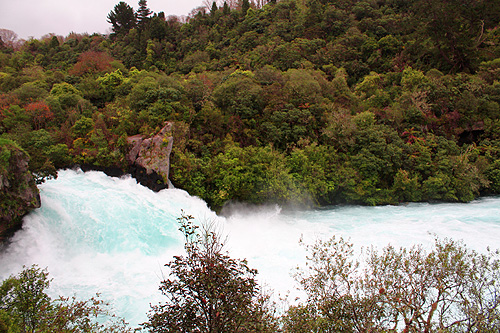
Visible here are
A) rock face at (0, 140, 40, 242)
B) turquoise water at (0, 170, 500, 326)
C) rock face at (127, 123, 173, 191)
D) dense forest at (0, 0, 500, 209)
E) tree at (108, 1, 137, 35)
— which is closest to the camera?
turquoise water at (0, 170, 500, 326)

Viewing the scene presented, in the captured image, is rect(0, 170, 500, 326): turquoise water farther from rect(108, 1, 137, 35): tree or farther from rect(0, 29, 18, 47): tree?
rect(0, 29, 18, 47): tree

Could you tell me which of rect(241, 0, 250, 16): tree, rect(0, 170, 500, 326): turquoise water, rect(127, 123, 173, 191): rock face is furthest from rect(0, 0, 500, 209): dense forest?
rect(241, 0, 250, 16): tree

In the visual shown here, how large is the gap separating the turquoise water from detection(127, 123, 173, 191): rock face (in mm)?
542

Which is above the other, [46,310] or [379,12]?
[379,12]

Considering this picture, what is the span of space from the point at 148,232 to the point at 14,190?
4.79 meters

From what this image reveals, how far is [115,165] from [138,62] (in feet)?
86.1

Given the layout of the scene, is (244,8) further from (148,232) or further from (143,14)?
(148,232)

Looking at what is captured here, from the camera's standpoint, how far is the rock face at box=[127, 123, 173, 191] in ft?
48.4

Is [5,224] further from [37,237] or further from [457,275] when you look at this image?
[457,275]

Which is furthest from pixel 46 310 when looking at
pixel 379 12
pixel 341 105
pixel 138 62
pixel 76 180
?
pixel 379 12


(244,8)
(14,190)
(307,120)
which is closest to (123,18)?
(244,8)

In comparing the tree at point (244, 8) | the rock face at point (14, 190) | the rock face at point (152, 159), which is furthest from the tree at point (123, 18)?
the rock face at point (14, 190)

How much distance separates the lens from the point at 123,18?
43.0 meters

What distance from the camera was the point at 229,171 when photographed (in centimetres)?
1559
